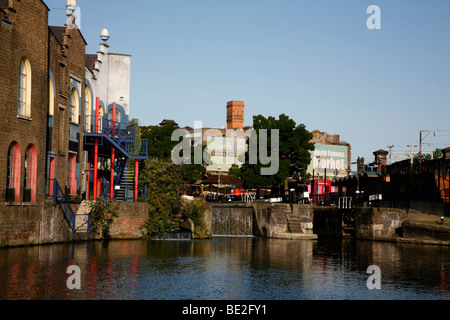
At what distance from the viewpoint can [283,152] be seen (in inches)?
3100

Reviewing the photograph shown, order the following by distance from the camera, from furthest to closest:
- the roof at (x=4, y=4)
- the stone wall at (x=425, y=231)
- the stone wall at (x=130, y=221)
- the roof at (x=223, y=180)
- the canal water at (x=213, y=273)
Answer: the roof at (x=223, y=180)
the stone wall at (x=425, y=231)
the stone wall at (x=130, y=221)
the roof at (x=4, y=4)
the canal water at (x=213, y=273)

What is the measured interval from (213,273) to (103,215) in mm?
14885

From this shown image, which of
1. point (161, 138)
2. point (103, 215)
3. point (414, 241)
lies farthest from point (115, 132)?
point (161, 138)

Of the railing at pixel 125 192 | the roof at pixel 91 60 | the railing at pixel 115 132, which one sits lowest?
the railing at pixel 125 192

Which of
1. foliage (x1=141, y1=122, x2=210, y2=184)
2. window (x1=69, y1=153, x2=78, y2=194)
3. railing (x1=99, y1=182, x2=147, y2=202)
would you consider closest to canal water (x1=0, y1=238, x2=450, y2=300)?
railing (x1=99, y1=182, x2=147, y2=202)

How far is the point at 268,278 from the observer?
25188 millimetres

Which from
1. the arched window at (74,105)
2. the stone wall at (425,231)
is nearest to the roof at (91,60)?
the arched window at (74,105)

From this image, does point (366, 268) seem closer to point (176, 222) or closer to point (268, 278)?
point (268, 278)

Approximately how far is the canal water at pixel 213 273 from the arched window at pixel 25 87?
7.33 metres

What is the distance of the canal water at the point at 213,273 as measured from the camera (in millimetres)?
20797

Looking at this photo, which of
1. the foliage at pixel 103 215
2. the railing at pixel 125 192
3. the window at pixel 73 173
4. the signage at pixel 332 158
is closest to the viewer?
the foliage at pixel 103 215

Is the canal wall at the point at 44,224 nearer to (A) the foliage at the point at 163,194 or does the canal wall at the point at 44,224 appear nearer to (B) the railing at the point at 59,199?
(B) the railing at the point at 59,199

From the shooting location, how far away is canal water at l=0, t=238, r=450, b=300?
20797 mm
